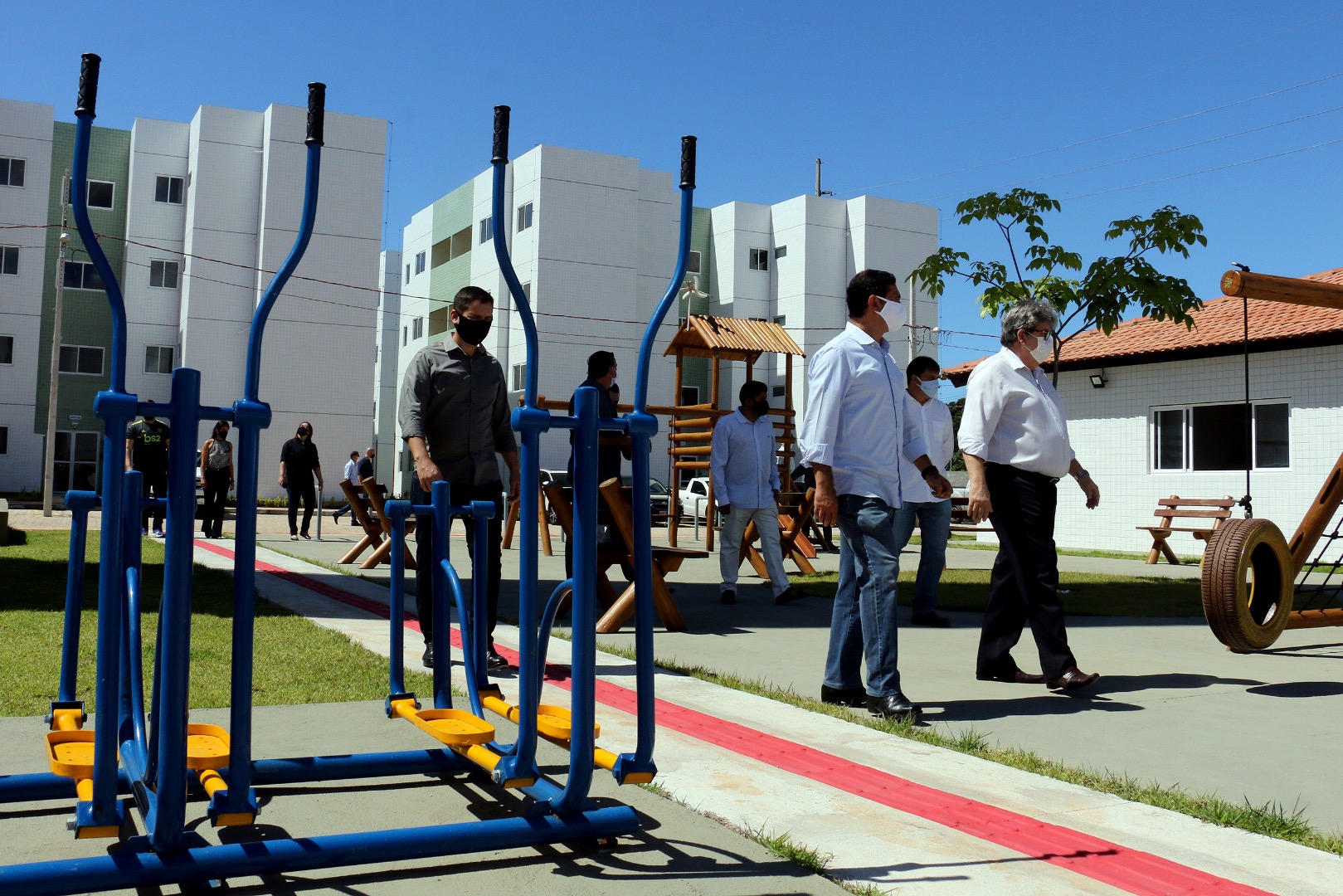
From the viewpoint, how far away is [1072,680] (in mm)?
5570

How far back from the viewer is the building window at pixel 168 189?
41.3 meters

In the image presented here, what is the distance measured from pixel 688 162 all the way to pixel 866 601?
2586mm

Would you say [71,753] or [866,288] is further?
[866,288]

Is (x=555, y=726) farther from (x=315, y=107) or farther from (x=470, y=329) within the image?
(x=470, y=329)

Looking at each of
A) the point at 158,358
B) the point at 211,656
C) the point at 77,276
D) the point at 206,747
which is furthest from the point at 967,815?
the point at 77,276

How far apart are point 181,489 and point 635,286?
141 feet

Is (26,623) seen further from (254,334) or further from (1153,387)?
(1153,387)

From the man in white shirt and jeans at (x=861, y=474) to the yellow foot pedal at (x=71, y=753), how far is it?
295 centimetres

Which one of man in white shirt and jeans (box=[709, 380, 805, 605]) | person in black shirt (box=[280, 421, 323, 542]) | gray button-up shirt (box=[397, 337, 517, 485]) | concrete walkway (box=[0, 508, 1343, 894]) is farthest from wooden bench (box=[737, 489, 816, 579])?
person in black shirt (box=[280, 421, 323, 542])

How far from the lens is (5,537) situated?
14.9 m

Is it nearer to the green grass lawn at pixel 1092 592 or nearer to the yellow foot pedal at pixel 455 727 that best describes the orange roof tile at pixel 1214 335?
the green grass lawn at pixel 1092 592

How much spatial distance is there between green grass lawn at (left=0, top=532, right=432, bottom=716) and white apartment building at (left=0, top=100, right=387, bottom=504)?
32394 mm

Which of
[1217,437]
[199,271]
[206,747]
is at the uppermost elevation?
[199,271]

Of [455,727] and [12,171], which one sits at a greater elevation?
[12,171]
